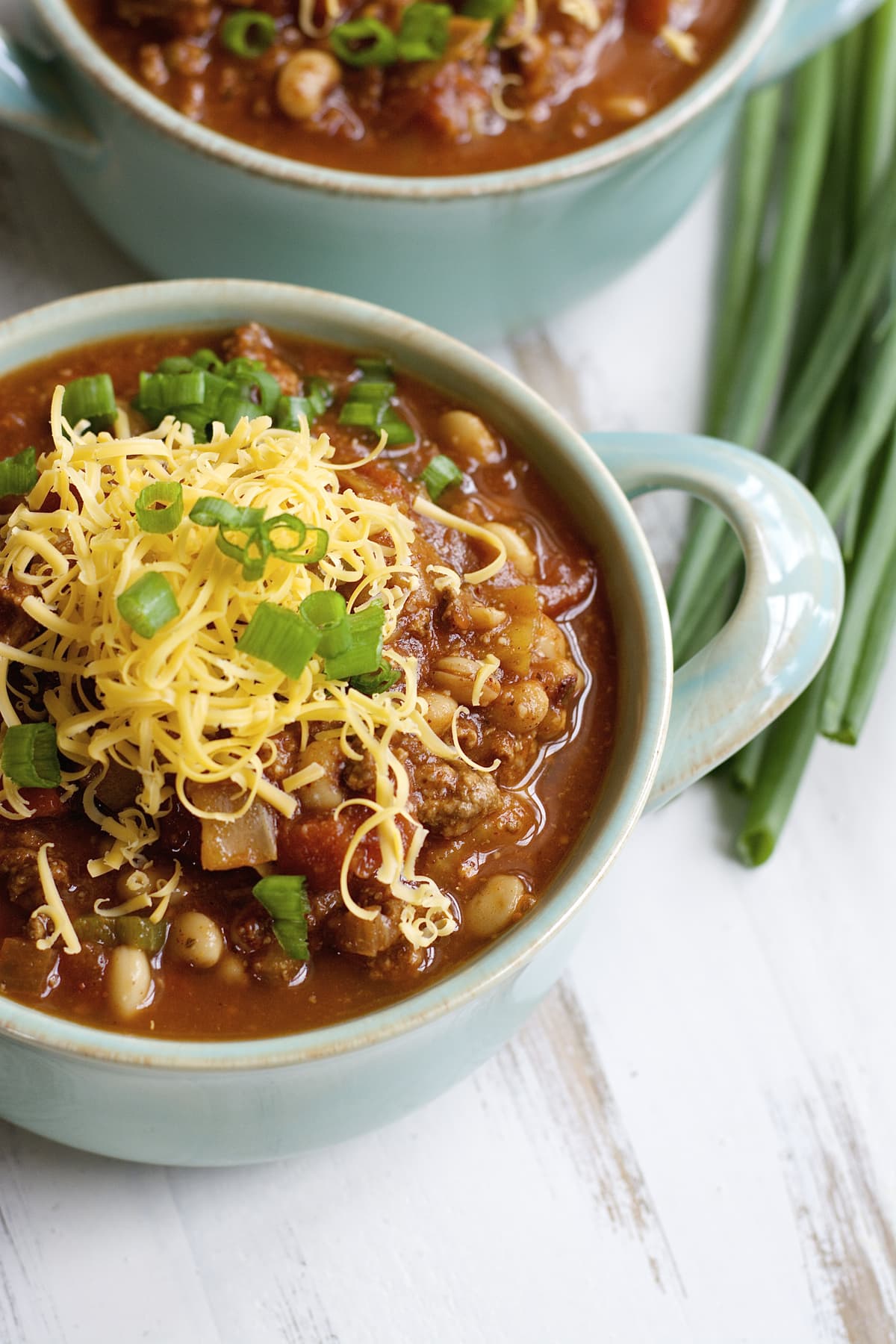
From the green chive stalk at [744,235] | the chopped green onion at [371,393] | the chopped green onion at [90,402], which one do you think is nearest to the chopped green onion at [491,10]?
the green chive stalk at [744,235]

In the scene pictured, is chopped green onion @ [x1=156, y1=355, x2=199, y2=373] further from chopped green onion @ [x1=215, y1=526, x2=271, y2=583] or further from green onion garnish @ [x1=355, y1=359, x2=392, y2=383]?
chopped green onion @ [x1=215, y1=526, x2=271, y2=583]

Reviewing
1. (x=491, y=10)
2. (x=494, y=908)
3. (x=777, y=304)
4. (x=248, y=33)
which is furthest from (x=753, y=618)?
(x=248, y=33)

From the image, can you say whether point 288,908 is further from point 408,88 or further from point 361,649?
point 408,88

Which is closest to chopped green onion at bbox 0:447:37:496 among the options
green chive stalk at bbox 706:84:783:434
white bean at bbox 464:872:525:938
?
white bean at bbox 464:872:525:938

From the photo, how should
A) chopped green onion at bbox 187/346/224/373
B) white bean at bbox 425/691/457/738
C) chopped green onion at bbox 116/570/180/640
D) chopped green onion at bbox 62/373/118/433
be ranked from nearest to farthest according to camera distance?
1. chopped green onion at bbox 116/570/180/640
2. white bean at bbox 425/691/457/738
3. chopped green onion at bbox 62/373/118/433
4. chopped green onion at bbox 187/346/224/373

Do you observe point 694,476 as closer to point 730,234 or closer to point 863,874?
point 863,874

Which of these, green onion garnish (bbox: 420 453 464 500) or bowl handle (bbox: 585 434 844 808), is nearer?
bowl handle (bbox: 585 434 844 808)
